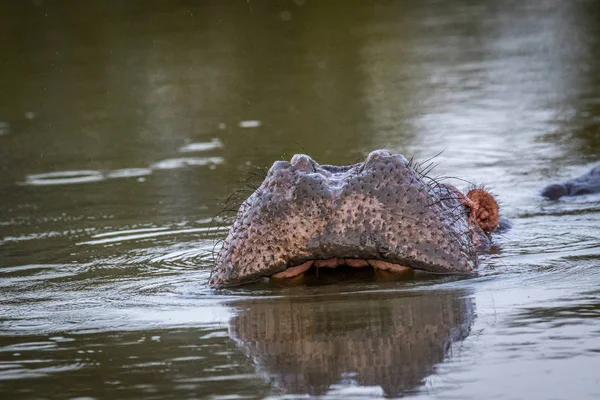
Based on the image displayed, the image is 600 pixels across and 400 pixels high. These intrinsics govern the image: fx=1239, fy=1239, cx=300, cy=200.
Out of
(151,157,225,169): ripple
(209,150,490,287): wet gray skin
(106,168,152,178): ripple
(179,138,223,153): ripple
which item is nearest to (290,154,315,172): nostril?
(209,150,490,287): wet gray skin

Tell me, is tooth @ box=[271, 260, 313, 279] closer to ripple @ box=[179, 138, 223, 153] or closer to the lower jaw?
the lower jaw

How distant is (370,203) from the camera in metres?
4.67

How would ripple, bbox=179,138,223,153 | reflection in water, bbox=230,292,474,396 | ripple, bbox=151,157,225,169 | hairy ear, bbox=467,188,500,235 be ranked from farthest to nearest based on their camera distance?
ripple, bbox=179,138,223,153
ripple, bbox=151,157,225,169
hairy ear, bbox=467,188,500,235
reflection in water, bbox=230,292,474,396

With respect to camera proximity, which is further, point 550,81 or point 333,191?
point 550,81

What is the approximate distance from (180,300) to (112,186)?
12.7ft

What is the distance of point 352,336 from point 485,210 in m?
2.10

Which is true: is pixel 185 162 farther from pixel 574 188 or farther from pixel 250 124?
pixel 574 188

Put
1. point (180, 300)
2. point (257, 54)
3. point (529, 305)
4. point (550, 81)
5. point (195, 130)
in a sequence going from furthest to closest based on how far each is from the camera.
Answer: point (257, 54), point (550, 81), point (195, 130), point (180, 300), point (529, 305)

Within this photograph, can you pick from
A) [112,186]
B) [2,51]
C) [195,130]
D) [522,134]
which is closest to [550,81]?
[522,134]

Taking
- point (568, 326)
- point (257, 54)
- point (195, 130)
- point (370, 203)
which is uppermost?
point (257, 54)

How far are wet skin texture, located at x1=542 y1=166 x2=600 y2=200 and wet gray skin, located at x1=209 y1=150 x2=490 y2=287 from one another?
2840 millimetres

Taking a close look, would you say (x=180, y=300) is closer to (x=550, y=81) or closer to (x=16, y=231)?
(x=16, y=231)

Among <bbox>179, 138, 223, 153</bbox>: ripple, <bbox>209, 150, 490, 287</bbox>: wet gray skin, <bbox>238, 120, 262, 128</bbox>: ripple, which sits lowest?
<bbox>209, 150, 490, 287</bbox>: wet gray skin

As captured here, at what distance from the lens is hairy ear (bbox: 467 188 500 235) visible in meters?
5.88
